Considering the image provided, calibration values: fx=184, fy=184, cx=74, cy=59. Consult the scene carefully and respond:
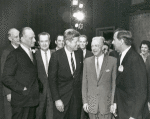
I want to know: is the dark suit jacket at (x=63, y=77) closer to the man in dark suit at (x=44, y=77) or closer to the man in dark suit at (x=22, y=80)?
the man in dark suit at (x=22, y=80)

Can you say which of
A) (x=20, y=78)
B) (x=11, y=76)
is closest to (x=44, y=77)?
(x=20, y=78)

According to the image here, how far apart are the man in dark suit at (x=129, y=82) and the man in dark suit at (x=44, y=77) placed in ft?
4.85

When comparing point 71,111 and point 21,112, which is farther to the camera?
point 71,111

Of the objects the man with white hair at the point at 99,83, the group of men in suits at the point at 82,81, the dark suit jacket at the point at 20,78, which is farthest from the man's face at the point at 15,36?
the man with white hair at the point at 99,83

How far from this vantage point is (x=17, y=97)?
251 cm

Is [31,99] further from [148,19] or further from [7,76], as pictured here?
[148,19]

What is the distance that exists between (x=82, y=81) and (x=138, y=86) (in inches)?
35.9

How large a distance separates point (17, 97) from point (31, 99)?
189 mm

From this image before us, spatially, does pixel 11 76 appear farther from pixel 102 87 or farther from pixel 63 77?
pixel 102 87

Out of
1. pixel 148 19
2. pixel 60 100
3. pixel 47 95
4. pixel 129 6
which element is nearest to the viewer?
pixel 60 100

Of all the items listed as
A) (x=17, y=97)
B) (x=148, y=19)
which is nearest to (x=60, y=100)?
(x=17, y=97)

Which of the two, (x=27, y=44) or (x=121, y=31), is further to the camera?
(x=27, y=44)

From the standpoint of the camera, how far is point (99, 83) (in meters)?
2.63

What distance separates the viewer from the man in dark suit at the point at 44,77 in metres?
3.40
